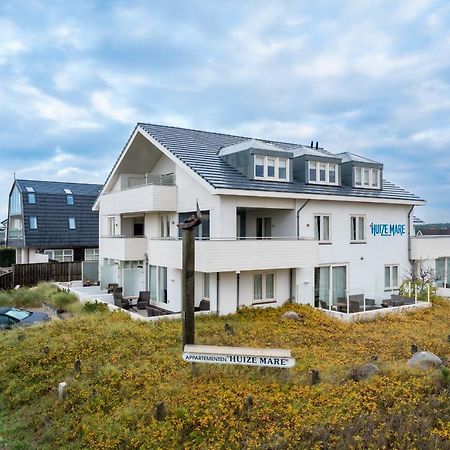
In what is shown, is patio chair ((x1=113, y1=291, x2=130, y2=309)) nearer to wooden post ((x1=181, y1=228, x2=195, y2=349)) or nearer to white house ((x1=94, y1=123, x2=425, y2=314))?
white house ((x1=94, y1=123, x2=425, y2=314))

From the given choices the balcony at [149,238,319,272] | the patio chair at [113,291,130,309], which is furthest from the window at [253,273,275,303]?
A: the patio chair at [113,291,130,309]

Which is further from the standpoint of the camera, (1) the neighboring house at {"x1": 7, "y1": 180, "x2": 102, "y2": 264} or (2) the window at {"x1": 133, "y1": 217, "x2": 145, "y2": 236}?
(1) the neighboring house at {"x1": 7, "y1": 180, "x2": 102, "y2": 264}

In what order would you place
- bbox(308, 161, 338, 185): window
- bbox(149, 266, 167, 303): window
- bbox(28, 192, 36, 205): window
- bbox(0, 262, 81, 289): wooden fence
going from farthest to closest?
bbox(28, 192, 36, 205): window < bbox(0, 262, 81, 289): wooden fence < bbox(308, 161, 338, 185): window < bbox(149, 266, 167, 303): window

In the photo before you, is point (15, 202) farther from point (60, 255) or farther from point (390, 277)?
point (390, 277)

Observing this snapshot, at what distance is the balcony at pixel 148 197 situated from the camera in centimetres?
2073

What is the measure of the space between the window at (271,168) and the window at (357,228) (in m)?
4.52

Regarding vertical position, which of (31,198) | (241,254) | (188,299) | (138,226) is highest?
(31,198)

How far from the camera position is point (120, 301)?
68.1 feet

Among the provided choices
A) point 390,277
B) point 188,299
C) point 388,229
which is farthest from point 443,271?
point 188,299

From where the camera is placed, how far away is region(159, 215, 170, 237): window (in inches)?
873

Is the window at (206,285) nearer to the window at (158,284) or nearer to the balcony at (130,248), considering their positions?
the window at (158,284)

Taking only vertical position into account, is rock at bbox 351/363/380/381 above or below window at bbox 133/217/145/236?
below

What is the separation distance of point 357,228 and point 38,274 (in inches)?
820

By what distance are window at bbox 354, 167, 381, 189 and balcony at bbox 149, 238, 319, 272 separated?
638 centimetres
